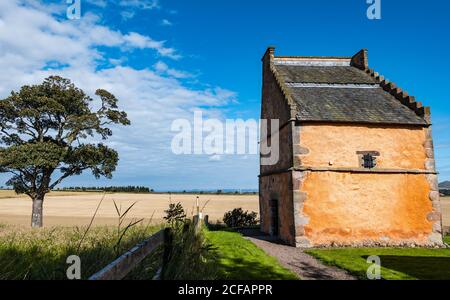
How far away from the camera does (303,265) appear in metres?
10.7

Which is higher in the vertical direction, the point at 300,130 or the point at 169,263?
the point at 300,130

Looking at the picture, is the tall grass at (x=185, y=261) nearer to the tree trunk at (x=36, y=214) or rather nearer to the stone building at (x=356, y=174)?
the stone building at (x=356, y=174)

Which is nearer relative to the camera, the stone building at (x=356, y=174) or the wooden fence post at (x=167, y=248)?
the wooden fence post at (x=167, y=248)

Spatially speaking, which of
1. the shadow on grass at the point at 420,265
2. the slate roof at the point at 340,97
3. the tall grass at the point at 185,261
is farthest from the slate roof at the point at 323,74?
the tall grass at the point at 185,261

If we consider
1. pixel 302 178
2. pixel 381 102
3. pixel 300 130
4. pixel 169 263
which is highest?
pixel 381 102

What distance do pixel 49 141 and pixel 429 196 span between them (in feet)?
75.5

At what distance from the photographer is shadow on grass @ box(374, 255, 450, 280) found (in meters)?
9.30

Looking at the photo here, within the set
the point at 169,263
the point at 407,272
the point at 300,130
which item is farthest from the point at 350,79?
the point at 169,263

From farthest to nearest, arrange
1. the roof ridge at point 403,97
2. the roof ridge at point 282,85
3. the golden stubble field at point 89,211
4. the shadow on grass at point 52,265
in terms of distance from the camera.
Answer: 1. the golden stubble field at point 89,211
2. the roof ridge at point 403,97
3. the roof ridge at point 282,85
4. the shadow on grass at point 52,265

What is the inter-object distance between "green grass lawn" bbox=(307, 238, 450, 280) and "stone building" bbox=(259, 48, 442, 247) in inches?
45.3

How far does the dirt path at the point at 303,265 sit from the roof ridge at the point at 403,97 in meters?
9.35

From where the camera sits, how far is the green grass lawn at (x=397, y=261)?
30.5 feet

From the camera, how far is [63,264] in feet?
12.0
